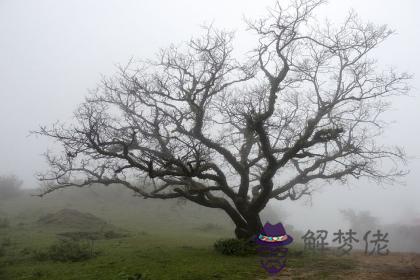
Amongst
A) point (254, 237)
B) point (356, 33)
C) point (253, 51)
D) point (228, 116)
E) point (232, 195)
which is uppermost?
point (356, 33)

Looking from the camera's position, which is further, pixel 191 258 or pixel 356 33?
pixel 356 33

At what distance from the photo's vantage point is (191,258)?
1392 cm

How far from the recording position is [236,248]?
15.0 meters

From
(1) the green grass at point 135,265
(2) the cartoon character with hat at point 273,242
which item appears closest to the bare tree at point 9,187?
(1) the green grass at point 135,265

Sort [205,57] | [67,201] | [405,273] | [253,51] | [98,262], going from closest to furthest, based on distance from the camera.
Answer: [405,273] < [98,262] < [253,51] < [205,57] < [67,201]

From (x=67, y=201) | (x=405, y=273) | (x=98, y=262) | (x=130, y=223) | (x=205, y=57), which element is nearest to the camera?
(x=405, y=273)

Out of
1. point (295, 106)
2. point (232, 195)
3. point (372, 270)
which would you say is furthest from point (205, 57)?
point (372, 270)

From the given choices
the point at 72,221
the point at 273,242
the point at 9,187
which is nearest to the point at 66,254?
the point at 273,242

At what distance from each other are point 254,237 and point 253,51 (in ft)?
25.4

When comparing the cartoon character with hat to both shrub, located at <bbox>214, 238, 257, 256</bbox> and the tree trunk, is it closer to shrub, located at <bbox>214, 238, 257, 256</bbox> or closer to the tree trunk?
shrub, located at <bbox>214, 238, 257, 256</bbox>

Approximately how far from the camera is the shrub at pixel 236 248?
1488 cm

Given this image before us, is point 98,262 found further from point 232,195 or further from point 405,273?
point 405,273

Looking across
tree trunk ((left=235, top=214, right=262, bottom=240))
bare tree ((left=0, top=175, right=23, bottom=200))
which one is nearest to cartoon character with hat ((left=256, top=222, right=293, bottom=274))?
tree trunk ((left=235, top=214, right=262, bottom=240))

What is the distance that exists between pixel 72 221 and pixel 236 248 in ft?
49.8
